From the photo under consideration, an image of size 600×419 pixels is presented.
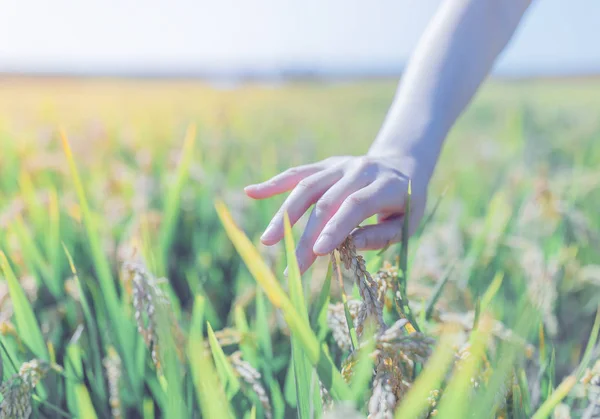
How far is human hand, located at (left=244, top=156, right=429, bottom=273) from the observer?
663 millimetres

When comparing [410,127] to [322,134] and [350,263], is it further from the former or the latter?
[322,134]

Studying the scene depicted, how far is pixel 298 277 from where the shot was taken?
0.52 metres

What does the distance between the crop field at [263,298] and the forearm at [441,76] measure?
0.39ft

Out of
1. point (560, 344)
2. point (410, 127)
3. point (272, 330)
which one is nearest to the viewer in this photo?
point (410, 127)

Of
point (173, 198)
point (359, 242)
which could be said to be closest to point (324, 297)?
point (359, 242)

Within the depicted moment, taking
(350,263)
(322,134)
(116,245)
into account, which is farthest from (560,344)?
(322,134)

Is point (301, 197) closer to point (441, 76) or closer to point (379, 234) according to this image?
point (379, 234)

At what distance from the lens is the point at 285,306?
1.51ft

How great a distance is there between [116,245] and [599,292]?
3.64 ft

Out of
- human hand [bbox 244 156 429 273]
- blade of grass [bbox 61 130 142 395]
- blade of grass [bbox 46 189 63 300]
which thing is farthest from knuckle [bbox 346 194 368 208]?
blade of grass [bbox 46 189 63 300]

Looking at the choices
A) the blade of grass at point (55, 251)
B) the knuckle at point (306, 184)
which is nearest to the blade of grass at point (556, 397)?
the knuckle at point (306, 184)

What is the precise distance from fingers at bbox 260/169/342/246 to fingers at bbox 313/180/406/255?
6 cm

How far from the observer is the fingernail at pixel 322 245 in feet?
2.05

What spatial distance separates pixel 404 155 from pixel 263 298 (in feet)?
1.06
